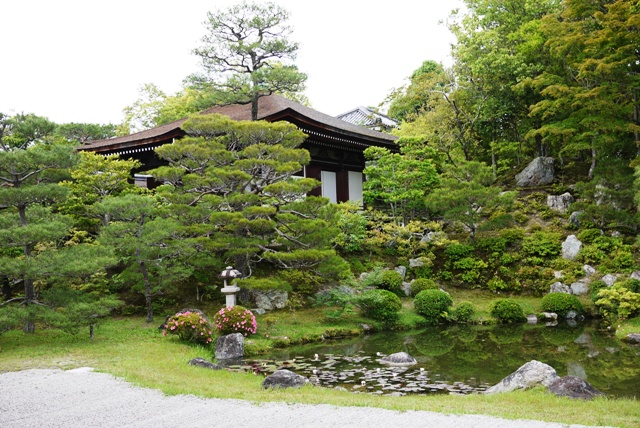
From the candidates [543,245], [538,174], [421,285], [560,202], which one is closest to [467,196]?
[543,245]

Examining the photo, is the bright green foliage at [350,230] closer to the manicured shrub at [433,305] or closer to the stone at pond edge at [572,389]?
the manicured shrub at [433,305]

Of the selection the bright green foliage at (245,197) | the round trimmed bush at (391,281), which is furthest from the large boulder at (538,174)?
the bright green foliage at (245,197)

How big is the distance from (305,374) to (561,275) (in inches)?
469

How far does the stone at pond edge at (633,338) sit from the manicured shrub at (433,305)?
487 centimetres

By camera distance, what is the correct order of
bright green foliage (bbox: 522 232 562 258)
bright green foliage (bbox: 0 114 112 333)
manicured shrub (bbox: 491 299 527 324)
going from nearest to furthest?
bright green foliage (bbox: 0 114 112 333) < manicured shrub (bbox: 491 299 527 324) < bright green foliage (bbox: 522 232 562 258)

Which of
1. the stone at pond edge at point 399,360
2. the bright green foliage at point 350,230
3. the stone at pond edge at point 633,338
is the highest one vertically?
the bright green foliage at point 350,230

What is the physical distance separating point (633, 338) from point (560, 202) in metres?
10.6

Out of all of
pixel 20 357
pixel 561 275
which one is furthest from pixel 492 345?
pixel 20 357

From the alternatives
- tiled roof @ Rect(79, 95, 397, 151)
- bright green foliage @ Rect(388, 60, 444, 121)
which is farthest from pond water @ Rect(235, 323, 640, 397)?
bright green foliage @ Rect(388, 60, 444, 121)

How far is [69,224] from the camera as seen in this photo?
1157 cm

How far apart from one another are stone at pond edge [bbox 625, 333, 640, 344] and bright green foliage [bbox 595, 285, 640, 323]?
57.9 inches

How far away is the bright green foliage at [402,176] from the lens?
20.3m

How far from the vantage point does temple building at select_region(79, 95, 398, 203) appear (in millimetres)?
17641

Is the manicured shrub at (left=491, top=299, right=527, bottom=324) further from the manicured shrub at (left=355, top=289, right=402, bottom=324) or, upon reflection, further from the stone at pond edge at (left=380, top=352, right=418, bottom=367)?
the stone at pond edge at (left=380, top=352, right=418, bottom=367)
